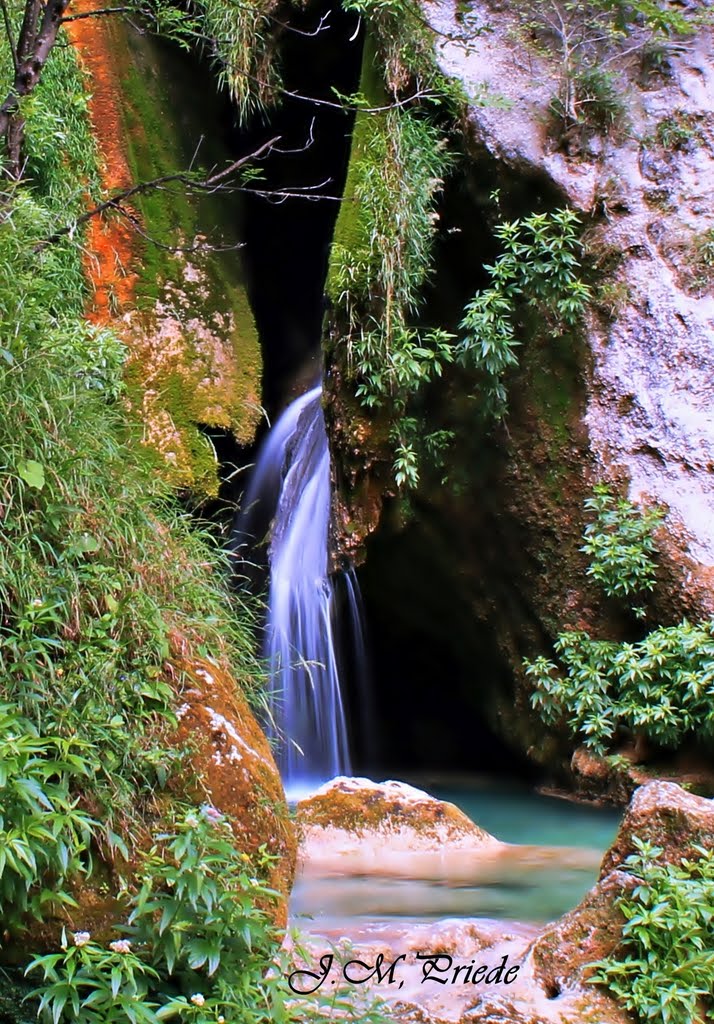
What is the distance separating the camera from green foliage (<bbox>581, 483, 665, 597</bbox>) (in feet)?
17.8

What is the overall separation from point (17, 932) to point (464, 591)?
16.2 feet

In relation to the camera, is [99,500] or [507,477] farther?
[507,477]

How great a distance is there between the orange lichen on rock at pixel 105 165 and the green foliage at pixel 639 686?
13.4 ft

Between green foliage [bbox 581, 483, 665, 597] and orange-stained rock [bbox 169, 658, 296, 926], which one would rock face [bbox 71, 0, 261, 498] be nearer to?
green foliage [bbox 581, 483, 665, 597]

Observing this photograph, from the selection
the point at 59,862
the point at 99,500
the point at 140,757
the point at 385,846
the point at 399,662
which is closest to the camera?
the point at 59,862

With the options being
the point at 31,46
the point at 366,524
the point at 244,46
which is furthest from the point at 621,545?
the point at 244,46

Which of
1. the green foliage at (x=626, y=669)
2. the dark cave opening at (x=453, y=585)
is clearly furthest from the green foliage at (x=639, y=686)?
the dark cave opening at (x=453, y=585)

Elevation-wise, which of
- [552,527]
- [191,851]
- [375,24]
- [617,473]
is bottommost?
[191,851]

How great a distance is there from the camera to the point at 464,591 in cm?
691

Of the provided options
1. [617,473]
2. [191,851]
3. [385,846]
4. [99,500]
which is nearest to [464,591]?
[617,473]

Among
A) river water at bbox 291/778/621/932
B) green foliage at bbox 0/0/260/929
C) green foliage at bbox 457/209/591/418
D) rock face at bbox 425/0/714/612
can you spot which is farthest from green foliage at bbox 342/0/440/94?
river water at bbox 291/778/621/932

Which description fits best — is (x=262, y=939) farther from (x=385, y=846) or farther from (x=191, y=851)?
(x=385, y=846)

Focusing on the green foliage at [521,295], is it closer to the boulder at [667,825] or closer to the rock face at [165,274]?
the rock face at [165,274]

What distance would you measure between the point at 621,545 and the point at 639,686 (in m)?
0.87
